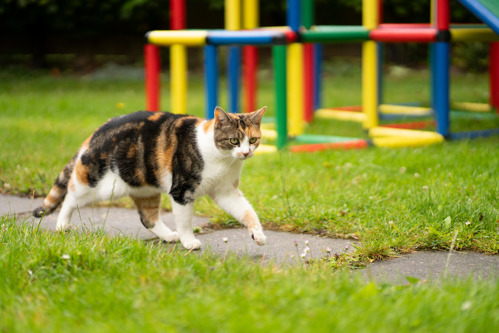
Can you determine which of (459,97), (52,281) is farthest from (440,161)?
(459,97)

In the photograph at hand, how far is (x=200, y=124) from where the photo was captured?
3.34 m

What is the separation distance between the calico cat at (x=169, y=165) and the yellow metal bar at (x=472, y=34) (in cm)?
291

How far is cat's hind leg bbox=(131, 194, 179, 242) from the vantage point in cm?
344

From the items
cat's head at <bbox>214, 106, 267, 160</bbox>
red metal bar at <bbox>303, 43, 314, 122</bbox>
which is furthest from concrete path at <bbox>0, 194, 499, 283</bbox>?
red metal bar at <bbox>303, 43, 314, 122</bbox>

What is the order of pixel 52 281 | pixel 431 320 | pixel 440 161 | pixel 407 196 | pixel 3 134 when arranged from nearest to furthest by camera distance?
pixel 431 320, pixel 52 281, pixel 407 196, pixel 440 161, pixel 3 134

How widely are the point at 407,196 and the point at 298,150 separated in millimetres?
1664

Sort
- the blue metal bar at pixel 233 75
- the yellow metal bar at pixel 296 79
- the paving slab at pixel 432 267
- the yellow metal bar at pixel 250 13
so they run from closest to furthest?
1. the paving slab at pixel 432 267
2. the yellow metal bar at pixel 296 79
3. the yellow metal bar at pixel 250 13
4. the blue metal bar at pixel 233 75

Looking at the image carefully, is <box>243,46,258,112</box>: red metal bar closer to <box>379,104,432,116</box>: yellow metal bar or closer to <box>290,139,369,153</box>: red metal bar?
<box>290,139,369,153</box>: red metal bar

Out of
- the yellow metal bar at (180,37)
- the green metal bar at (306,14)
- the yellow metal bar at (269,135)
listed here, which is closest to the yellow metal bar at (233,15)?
the yellow metal bar at (180,37)

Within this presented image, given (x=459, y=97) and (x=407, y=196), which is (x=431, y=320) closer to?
(x=407, y=196)

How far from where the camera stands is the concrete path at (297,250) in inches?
110

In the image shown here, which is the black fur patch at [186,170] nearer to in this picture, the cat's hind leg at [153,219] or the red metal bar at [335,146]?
the cat's hind leg at [153,219]

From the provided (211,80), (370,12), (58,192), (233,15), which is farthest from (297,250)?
(370,12)

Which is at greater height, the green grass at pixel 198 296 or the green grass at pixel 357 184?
the green grass at pixel 198 296
